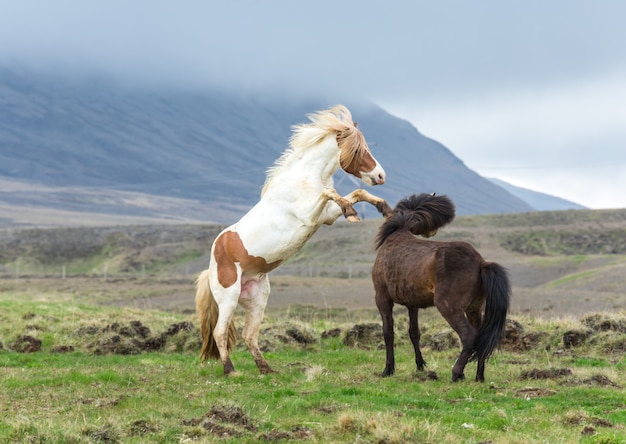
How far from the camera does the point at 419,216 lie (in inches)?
480

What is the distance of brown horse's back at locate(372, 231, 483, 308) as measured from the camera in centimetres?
1047

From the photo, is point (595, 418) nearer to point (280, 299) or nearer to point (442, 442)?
point (442, 442)

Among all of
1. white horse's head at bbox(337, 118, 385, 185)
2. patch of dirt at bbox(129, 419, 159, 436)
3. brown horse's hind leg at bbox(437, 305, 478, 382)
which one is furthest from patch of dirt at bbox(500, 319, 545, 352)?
patch of dirt at bbox(129, 419, 159, 436)

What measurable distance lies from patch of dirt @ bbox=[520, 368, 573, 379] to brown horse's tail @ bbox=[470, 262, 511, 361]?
96 cm

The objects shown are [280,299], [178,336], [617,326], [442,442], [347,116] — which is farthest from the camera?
[280,299]

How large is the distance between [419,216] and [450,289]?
6.44 feet

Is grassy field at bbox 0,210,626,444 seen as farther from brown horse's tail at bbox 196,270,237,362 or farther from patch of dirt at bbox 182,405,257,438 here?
brown horse's tail at bbox 196,270,237,362

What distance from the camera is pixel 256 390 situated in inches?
416

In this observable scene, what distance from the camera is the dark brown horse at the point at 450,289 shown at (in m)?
10.4

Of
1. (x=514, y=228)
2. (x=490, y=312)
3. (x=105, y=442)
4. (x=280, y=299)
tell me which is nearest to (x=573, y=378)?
(x=490, y=312)

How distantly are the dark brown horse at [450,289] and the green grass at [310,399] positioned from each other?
1.85 ft

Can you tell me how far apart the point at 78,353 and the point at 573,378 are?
886 cm

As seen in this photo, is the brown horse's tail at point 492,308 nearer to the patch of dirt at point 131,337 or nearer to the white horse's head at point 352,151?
the white horse's head at point 352,151

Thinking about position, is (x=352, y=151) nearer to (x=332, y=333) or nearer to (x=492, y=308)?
(x=492, y=308)
